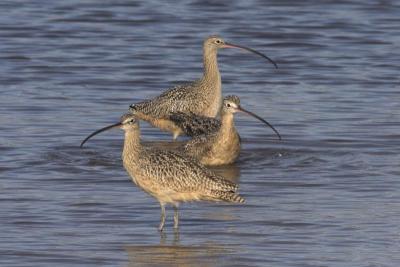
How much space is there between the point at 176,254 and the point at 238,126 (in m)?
5.65

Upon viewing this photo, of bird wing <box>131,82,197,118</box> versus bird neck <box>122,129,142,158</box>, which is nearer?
bird neck <box>122,129,142,158</box>

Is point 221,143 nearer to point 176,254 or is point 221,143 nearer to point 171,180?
point 171,180

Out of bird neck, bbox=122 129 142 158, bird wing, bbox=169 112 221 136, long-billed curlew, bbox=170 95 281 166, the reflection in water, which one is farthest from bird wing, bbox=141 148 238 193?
bird wing, bbox=169 112 221 136

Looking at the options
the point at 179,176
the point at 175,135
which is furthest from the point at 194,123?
the point at 179,176

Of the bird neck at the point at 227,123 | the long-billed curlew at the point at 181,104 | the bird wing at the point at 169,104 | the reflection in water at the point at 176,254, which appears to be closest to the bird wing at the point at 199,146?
the bird neck at the point at 227,123

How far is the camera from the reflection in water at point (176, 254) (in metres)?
9.16

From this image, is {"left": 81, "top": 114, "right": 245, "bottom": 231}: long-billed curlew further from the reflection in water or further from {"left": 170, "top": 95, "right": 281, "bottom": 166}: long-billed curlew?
{"left": 170, "top": 95, "right": 281, "bottom": 166}: long-billed curlew

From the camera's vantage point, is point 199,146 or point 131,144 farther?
point 199,146

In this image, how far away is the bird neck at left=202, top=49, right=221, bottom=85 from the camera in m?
14.5

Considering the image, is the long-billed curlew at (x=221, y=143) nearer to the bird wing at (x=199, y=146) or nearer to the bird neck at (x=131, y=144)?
the bird wing at (x=199, y=146)

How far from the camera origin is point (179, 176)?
10.1 metres

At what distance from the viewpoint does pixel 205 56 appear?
14.9 m

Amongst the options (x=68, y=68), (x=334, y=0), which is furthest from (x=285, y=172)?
(x=334, y=0)

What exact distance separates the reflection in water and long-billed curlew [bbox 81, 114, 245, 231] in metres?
0.45
